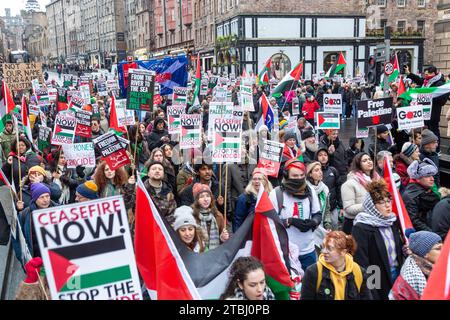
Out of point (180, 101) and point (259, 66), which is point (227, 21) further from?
point (180, 101)

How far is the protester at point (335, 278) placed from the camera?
12.4 feet

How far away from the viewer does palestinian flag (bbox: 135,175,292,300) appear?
11.6ft

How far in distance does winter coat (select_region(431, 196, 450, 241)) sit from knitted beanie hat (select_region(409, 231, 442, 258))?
821mm

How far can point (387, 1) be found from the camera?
5097cm

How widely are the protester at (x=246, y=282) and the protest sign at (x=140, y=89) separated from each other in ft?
21.6

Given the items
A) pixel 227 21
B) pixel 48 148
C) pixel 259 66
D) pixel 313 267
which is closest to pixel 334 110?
pixel 48 148

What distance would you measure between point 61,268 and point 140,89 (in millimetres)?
7273

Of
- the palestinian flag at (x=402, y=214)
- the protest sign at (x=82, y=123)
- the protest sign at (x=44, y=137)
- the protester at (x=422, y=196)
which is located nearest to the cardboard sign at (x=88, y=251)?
the palestinian flag at (x=402, y=214)

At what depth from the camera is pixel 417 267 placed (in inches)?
146

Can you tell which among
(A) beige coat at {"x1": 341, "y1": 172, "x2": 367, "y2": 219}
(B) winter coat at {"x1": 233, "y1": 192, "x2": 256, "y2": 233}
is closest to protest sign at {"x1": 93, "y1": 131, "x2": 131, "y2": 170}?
(B) winter coat at {"x1": 233, "y1": 192, "x2": 256, "y2": 233}

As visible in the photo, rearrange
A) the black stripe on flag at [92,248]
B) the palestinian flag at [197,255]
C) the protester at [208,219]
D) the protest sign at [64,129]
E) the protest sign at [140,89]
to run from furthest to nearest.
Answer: the protest sign at [140,89], the protest sign at [64,129], the protester at [208,219], the palestinian flag at [197,255], the black stripe on flag at [92,248]

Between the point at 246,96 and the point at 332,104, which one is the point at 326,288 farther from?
the point at 246,96

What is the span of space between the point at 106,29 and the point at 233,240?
305 ft

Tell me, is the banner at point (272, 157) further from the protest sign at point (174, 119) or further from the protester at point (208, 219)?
the protest sign at point (174, 119)
